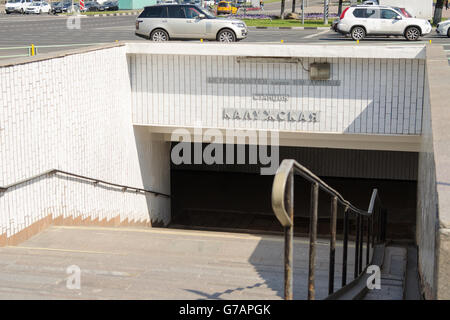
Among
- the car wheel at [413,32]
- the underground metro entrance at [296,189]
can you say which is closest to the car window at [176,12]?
the underground metro entrance at [296,189]

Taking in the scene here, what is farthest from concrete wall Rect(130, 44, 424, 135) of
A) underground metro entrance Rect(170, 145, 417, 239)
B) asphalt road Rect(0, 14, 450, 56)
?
asphalt road Rect(0, 14, 450, 56)

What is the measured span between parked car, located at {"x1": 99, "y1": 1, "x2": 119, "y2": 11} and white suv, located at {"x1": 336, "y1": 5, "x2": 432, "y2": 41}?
3410 centimetres

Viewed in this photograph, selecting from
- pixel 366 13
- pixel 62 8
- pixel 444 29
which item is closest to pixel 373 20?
pixel 366 13

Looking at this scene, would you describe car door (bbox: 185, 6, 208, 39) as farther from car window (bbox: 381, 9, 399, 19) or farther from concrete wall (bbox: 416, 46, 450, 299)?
concrete wall (bbox: 416, 46, 450, 299)

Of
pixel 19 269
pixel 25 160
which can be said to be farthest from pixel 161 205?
pixel 19 269

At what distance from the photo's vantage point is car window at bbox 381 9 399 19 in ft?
90.3

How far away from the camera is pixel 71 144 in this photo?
39.0 ft

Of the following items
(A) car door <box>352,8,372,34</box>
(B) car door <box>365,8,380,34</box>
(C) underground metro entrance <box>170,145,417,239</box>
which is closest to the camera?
(C) underground metro entrance <box>170,145,417,239</box>

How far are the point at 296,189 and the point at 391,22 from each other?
9954 millimetres

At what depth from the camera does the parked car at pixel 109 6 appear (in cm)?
5766

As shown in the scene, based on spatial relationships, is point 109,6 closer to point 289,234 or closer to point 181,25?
point 181,25

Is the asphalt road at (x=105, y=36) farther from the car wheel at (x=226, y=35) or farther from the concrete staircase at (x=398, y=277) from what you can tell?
the concrete staircase at (x=398, y=277)

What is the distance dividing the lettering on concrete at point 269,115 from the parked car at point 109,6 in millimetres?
45089

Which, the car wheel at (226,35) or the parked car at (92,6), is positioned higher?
the parked car at (92,6)
